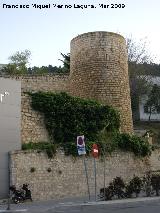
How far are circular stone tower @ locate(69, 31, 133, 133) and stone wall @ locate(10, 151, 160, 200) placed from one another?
Result: 16.3ft

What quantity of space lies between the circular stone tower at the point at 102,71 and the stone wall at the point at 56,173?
4.97 m

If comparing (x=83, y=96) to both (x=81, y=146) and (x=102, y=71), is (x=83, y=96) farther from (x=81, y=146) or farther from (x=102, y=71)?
(x=81, y=146)

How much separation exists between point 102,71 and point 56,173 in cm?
909

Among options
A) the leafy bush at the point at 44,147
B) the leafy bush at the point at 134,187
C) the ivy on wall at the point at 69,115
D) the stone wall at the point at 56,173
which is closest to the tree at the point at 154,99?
the ivy on wall at the point at 69,115

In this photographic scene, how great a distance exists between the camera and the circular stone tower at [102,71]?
30516mm

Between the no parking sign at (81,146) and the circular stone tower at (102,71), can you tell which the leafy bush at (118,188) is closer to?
the no parking sign at (81,146)

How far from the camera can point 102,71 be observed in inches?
1205

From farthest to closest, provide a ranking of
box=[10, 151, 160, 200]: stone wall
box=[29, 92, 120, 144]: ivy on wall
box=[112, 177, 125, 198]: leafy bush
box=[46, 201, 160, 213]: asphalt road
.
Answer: box=[29, 92, 120, 144]: ivy on wall → box=[10, 151, 160, 200]: stone wall → box=[112, 177, 125, 198]: leafy bush → box=[46, 201, 160, 213]: asphalt road

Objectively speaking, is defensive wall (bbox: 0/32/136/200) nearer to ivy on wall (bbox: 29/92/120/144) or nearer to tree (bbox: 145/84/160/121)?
ivy on wall (bbox: 29/92/120/144)

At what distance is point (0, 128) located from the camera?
23.3 metres

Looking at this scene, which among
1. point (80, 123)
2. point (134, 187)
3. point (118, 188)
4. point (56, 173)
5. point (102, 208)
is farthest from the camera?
point (80, 123)

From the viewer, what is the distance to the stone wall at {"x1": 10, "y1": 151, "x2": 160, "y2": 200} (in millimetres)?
23016

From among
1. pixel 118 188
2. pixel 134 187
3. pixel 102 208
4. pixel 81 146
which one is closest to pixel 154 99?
pixel 134 187

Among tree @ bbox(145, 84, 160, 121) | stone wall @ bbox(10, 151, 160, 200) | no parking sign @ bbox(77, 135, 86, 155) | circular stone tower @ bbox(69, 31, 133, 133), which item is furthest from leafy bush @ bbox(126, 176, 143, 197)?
tree @ bbox(145, 84, 160, 121)
